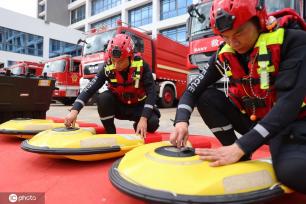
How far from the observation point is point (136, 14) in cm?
2330

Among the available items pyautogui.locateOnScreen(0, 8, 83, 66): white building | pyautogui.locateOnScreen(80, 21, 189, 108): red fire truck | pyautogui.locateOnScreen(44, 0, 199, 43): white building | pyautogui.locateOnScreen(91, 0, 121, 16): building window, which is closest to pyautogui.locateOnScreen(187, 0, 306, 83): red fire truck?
pyautogui.locateOnScreen(80, 21, 189, 108): red fire truck

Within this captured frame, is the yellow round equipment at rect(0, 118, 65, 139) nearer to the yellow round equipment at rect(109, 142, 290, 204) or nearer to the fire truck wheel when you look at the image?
the yellow round equipment at rect(109, 142, 290, 204)

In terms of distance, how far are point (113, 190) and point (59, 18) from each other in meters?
33.3

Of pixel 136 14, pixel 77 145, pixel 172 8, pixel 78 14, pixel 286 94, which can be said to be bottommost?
pixel 77 145

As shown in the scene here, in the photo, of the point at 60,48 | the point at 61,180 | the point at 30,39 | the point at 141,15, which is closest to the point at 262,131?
the point at 61,180

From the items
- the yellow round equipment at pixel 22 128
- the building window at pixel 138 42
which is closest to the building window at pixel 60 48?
the building window at pixel 138 42

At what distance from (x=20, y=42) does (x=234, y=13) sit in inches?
910

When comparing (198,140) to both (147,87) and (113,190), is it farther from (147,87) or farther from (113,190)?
(113,190)

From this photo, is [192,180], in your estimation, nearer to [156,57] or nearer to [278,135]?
[278,135]

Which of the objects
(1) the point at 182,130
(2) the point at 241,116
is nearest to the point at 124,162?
(1) the point at 182,130

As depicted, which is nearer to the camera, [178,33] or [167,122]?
[167,122]

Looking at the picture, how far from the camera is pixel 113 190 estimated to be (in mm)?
1533

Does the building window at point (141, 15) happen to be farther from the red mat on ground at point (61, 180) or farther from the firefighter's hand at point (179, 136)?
the firefighter's hand at point (179, 136)

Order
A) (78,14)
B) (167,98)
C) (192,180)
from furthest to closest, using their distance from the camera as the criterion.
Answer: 1. (78,14)
2. (167,98)
3. (192,180)
